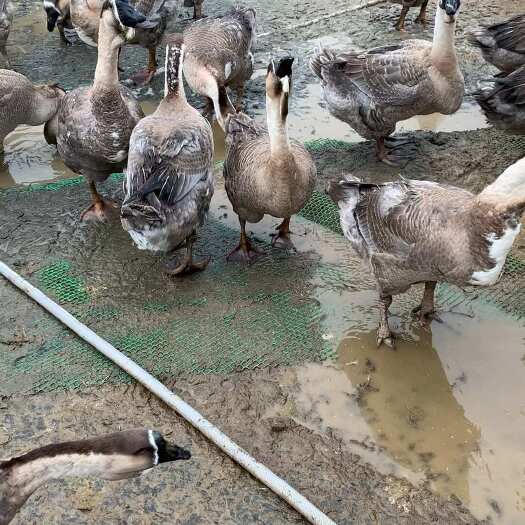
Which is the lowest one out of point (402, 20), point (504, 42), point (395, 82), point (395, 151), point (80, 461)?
point (395, 151)

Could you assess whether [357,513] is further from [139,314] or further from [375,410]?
[139,314]

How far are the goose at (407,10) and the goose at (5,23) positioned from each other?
5577 millimetres

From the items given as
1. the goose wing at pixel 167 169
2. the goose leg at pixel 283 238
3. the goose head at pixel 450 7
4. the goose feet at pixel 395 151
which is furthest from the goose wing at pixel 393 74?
the goose wing at pixel 167 169

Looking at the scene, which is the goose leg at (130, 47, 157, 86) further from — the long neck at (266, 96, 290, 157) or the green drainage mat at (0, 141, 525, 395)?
the long neck at (266, 96, 290, 157)

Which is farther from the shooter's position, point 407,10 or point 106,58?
point 407,10

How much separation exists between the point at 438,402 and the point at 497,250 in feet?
3.75

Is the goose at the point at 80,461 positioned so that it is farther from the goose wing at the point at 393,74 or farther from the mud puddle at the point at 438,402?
the goose wing at the point at 393,74

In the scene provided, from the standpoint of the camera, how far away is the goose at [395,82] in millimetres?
6324

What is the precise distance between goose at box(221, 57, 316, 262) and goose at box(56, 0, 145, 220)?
3.35ft

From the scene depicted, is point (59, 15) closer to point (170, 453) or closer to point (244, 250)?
point (244, 250)

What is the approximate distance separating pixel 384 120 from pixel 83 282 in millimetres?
3436

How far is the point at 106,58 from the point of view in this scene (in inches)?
221

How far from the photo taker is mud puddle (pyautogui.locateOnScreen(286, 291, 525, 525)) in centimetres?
378

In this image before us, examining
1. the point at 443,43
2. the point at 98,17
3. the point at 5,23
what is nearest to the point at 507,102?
the point at 443,43
